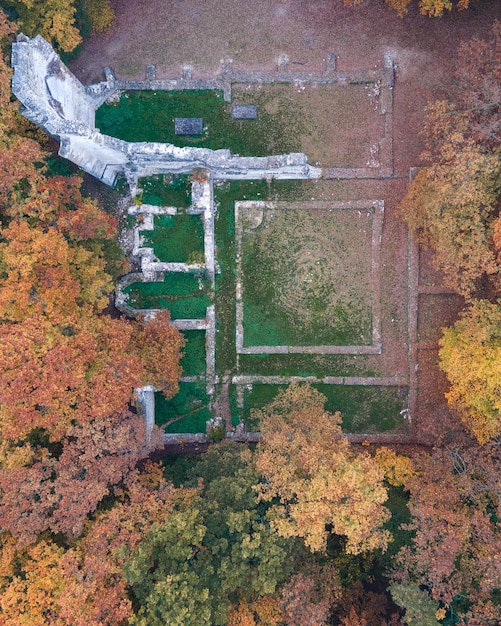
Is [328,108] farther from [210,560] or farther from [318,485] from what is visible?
[210,560]

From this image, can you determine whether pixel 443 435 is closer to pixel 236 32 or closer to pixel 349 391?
pixel 349 391

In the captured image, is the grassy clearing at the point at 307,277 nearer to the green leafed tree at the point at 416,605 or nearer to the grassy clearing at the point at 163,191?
the grassy clearing at the point at 163,191

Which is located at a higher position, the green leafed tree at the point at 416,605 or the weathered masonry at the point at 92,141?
the weathered masonry at the point at 92,141

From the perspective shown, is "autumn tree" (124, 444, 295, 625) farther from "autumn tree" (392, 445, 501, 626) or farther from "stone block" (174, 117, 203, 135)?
"stone block" (174, 117, 203, 135)

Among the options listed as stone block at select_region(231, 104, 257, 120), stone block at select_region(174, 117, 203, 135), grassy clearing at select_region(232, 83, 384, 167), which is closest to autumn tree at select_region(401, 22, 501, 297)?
grassy clearing at select_region(232, 83, 384, 167)

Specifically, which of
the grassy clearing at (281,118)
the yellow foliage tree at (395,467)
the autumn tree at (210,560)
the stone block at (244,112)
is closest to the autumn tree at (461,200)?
the grassy clearing at (281,118)

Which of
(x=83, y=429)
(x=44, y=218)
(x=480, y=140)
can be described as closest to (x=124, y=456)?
(x=83, y=429)
